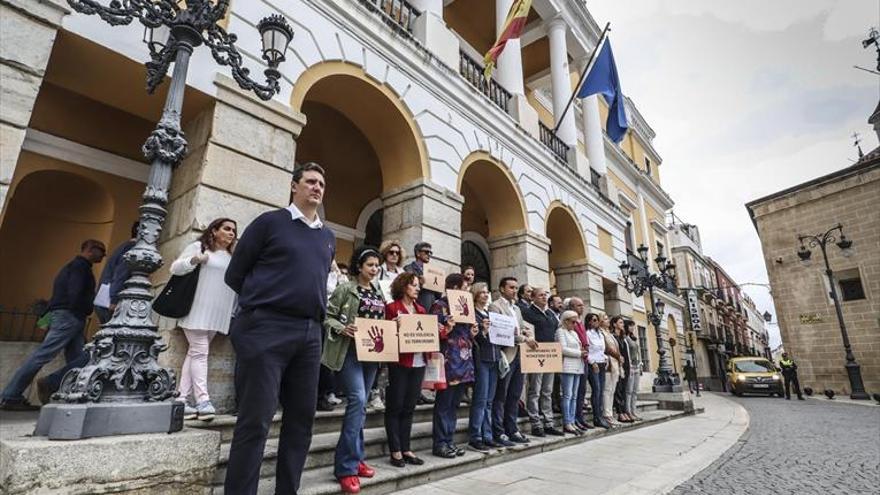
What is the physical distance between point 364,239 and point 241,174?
201 inches

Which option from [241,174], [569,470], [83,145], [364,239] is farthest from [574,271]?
[83,145]

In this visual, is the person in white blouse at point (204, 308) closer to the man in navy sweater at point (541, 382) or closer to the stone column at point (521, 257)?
the man in navy sweater at point (541, 382)

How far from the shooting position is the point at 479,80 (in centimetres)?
1000

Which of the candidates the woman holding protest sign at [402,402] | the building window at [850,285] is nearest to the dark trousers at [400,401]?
the woman holding protest sign at [402,402]

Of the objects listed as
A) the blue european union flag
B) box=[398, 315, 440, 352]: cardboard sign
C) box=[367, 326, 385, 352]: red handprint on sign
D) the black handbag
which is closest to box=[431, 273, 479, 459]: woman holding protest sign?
box=[398, 315, 440, 352]: cardboard sign

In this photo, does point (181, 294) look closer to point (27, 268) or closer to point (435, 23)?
point (27, 268)

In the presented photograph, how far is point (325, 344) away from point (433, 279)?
2406 millimetres

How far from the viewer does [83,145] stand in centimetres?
649

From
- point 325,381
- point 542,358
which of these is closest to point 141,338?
point 325,381

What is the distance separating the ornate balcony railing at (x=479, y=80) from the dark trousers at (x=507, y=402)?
6.64 meters

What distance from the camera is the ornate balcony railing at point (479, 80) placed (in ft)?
31.8

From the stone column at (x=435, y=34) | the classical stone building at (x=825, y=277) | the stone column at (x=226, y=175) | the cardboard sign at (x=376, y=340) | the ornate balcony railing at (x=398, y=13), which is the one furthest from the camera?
the classical stone building at (x=825, y=277)

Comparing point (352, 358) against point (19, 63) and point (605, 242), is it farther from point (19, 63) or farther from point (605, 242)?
point (605, 242)

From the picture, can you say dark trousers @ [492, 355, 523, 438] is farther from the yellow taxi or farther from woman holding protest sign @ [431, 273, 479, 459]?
the yellow taxi
